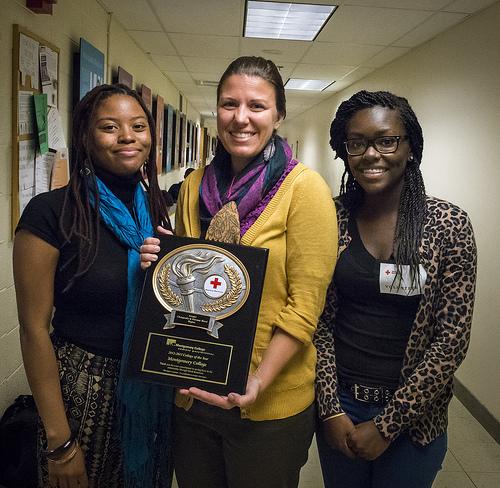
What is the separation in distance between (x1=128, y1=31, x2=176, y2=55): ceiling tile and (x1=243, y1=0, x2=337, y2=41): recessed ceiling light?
80 cm

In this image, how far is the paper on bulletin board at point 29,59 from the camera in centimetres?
205

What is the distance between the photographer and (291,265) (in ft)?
3.48

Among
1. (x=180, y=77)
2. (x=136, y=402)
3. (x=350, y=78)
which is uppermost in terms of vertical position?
(x=350, y=78)

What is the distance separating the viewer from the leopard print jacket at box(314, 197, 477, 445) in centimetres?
112

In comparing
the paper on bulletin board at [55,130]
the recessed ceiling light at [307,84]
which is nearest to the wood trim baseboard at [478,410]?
the paper on bulletin board at [55,130]

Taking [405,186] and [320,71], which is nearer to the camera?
[405,186]

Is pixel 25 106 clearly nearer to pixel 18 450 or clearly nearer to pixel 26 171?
pixel 26 171

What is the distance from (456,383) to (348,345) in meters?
2.28

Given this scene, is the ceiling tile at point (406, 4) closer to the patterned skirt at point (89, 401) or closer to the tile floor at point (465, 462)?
the tile floor at point (465, 462)

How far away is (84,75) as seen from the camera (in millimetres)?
2883

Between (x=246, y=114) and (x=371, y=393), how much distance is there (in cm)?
76

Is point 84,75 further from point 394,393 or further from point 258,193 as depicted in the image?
point 394,393

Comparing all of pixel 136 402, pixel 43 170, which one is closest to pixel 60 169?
pixel 43 170

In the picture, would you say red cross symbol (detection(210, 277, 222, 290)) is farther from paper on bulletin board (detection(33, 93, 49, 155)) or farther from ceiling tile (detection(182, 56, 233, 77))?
ceiling tile (detection(182, 56, 233, 77))
